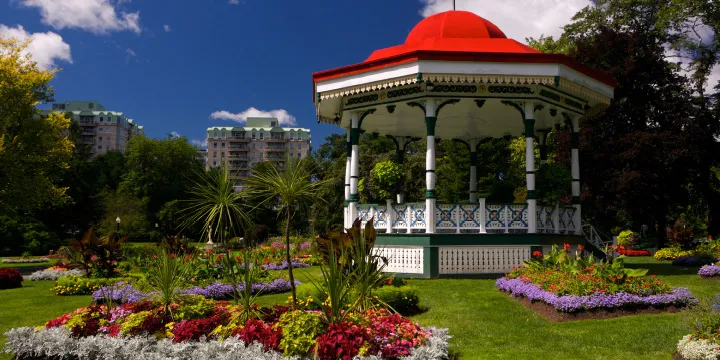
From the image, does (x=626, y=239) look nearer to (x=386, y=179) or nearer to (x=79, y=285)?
(x=386, y=179)

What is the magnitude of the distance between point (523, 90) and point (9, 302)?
15297 mm

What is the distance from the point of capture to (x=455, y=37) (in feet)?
56.2

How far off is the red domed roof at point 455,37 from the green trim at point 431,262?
6.04 meters

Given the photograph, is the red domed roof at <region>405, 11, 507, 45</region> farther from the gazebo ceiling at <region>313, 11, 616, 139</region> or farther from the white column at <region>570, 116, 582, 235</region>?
the white column at <region>570, 116, 582, 235</region>

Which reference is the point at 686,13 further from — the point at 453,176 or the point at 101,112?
the point at 101,112

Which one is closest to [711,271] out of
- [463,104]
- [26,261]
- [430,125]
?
[463,104]

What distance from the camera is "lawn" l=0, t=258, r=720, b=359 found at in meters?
7.54

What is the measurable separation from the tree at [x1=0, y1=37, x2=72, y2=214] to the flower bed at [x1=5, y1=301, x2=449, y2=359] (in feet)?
70.7

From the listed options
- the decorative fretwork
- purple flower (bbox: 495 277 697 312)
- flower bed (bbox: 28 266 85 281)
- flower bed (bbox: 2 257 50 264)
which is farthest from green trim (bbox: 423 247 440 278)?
flower bed (bbox: 2 257 50 264)

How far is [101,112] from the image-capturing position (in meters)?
124

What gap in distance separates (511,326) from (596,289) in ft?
7.01

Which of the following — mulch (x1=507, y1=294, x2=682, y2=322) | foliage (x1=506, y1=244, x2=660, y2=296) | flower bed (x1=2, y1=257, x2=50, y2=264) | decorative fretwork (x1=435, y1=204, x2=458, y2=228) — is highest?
decorative fretwork (x1=435, y1=204, x2=458, y2=228)

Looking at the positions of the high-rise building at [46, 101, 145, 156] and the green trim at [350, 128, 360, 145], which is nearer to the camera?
the green trim at [350, 128, 360, 145]

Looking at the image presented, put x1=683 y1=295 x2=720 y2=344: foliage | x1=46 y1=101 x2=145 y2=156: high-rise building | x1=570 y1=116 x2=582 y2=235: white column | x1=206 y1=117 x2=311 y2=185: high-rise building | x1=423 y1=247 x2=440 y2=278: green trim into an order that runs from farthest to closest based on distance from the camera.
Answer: x1=206 y1=117 x2=311 y2=185: high-rise building < x1=46 y1=101 x2=145 y2=156: high-rise building < x1=570 y1=116 x2=582 y2=235: white column < x1=423 y1=247 x2=440 y2=278: green trim < x1=683 y1=295 x2=720 y2=344: foliage
